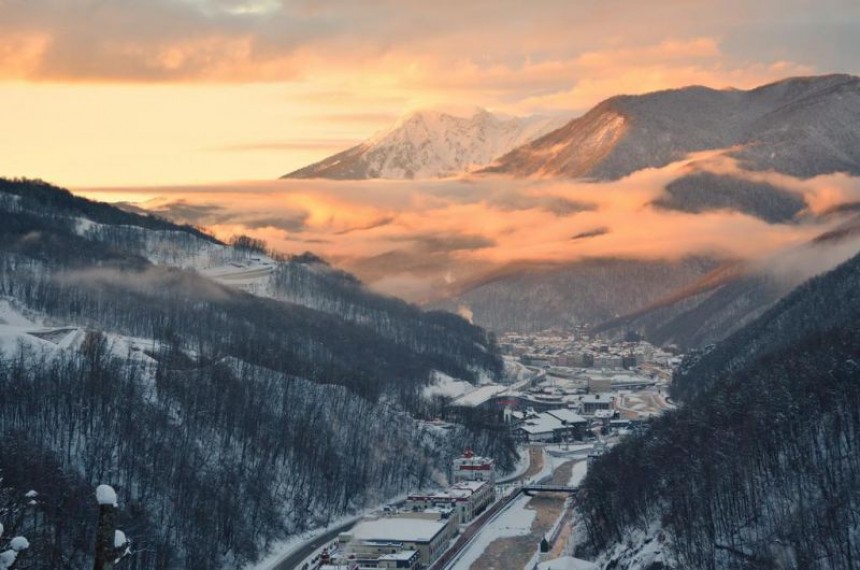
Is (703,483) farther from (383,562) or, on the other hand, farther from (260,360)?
(260,360)

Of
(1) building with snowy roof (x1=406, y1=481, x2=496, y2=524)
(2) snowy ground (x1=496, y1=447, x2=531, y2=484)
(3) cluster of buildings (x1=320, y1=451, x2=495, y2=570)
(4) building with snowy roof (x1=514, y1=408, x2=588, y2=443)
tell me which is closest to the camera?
(3) cluster of buildings (x1=320, y1=451, x2=495, y2=570)

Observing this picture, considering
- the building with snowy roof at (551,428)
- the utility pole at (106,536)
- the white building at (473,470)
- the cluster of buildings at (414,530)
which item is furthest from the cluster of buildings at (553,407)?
the utility pole at (106,536)

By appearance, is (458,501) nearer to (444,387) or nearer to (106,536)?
(444,387)

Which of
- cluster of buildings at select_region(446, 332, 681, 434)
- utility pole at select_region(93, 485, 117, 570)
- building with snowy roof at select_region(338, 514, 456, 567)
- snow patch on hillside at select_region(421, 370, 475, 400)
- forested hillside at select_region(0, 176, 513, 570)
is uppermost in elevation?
utility pole at select_region(93, 485, 117, 570)

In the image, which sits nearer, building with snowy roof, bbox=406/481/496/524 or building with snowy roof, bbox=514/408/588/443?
building with snowy roof, bbox=406/481/496/524

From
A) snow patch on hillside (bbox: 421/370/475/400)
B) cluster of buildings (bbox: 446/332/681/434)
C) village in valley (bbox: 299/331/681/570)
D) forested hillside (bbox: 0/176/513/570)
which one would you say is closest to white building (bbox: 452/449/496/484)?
village in valley (bbox: 299/331/681/570)

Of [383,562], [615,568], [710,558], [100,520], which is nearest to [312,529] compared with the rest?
[383,562]

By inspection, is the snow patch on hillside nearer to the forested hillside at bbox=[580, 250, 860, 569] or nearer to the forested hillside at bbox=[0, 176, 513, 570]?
the forested hillside at bbox=[0, 176, 513, 570]
